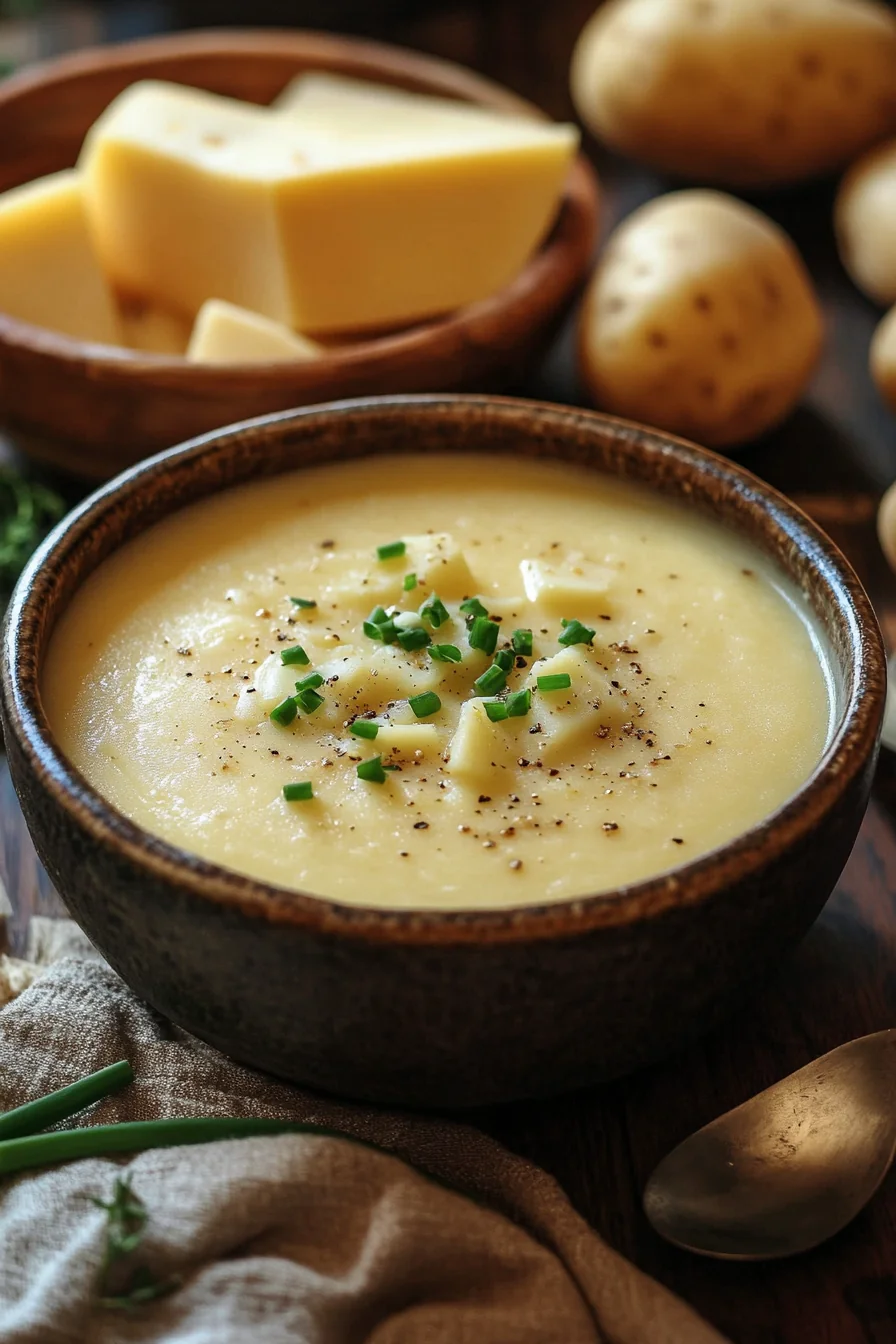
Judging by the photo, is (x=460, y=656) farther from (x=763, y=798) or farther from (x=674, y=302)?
(x=674, y=302)

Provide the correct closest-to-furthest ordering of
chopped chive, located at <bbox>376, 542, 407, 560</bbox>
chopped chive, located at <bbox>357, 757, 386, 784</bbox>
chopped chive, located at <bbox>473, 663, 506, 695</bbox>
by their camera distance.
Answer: chopped chive, located at <bbox>357, 757, 386, 784</bbox>
chopped chive, located at <bbox>473, 663, 506, 695</bbox>
chopped chive, located at <bbox>376, 542, 407, 560</bbox>

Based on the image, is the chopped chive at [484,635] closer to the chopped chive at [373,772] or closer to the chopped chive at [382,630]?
the chopped chive at [382,630]

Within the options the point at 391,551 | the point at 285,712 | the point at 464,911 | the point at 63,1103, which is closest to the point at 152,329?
the point at 391,551

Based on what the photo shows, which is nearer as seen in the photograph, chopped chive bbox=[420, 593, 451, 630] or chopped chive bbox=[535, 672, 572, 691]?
chopped chive bbox=[535, 672, 572, 691]

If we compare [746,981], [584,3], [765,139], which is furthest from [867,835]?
[584,3]

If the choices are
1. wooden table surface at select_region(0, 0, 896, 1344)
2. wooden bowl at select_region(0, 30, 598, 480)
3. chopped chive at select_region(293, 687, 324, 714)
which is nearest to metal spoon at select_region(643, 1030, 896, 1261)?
wooden table surface at select_region(0, 0, 896, 1344)

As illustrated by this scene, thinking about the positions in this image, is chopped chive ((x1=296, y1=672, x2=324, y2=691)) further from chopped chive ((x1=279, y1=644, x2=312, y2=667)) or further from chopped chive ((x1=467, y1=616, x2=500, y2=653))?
chopped chive ((x1=467, y1=616, x2=500, y2=653))
